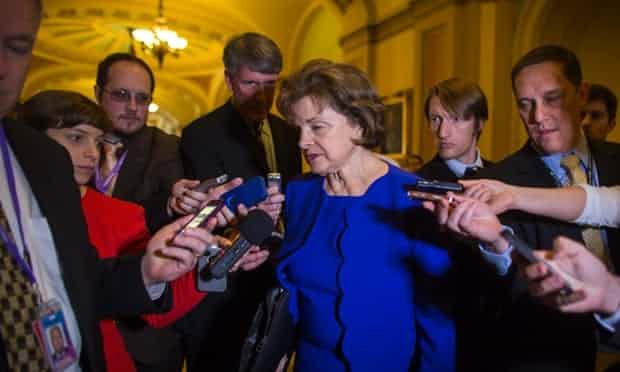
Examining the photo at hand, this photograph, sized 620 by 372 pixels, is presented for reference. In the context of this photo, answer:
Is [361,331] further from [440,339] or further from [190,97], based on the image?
[190,97]

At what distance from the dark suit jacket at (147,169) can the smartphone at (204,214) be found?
A: 109cm

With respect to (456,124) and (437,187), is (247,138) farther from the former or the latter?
(437,187)

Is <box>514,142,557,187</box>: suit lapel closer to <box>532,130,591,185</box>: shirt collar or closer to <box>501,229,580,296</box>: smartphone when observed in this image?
<box>532,130,591,185</box>: shirt collar

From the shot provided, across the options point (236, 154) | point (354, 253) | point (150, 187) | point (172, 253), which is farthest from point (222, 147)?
point (172, 253)

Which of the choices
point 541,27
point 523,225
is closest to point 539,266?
point 523,225

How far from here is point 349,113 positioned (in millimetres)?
1777

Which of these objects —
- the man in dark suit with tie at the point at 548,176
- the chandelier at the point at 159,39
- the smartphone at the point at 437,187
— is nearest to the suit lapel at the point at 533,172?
the man in dark suit with tie at the point at 548,176

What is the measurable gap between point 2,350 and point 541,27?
215 inches

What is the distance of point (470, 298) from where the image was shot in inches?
66.6

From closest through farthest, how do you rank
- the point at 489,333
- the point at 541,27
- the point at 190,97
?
the point at 489,333 < the point at 541,27 < the point at 190,97

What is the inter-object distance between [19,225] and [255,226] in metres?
0.53

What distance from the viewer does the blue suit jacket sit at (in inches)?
64.4

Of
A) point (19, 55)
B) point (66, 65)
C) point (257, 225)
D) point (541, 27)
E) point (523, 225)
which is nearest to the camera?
point (19, 55)

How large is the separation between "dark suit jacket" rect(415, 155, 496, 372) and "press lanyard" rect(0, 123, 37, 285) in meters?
1.08
